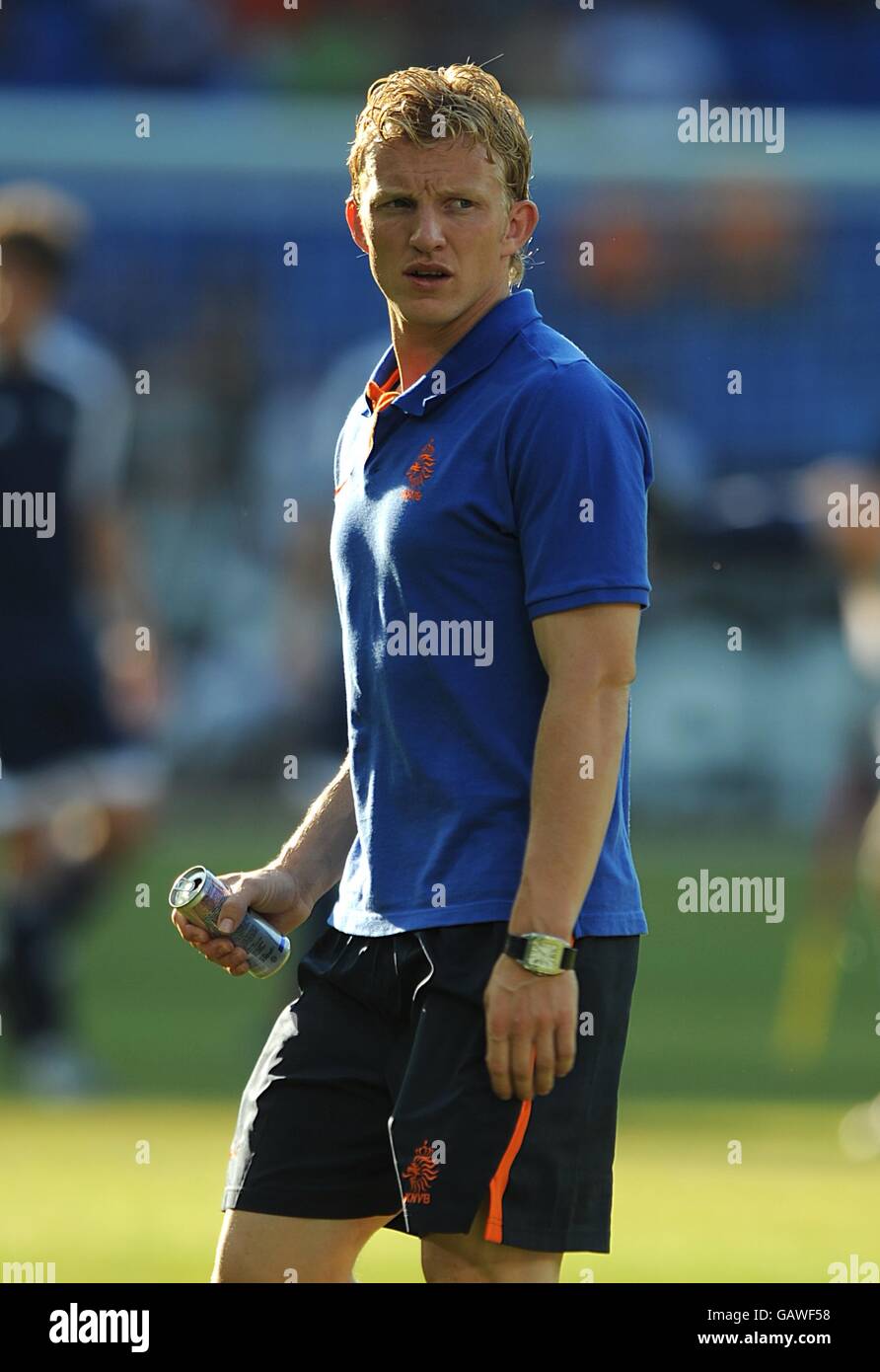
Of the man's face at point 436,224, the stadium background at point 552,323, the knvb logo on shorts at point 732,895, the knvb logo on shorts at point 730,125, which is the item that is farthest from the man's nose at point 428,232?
the knvb logo on shorts at point 730,125

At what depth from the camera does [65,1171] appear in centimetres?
599

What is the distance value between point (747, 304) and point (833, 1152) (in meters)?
11.1

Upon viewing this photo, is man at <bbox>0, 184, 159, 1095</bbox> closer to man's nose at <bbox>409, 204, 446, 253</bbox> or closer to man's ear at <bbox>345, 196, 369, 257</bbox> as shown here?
man's ear at <bbox>345, 196, 369, 257</bbox>

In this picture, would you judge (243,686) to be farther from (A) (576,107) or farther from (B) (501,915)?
(B) (501,915)

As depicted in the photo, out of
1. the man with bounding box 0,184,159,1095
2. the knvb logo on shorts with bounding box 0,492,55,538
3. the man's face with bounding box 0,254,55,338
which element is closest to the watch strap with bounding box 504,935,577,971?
the knvb logo on shorts with bounding box 0,492,55,538

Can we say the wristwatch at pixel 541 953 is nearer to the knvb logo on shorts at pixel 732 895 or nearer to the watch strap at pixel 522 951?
the watch strap at pixel 522 951

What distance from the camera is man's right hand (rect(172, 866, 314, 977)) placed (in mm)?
3283

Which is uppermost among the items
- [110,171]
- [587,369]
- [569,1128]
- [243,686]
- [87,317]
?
[110,171]

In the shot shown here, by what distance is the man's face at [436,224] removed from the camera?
10.0 feet

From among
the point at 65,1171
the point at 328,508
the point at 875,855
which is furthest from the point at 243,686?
the point at 65,1171

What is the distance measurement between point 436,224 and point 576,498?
1.49ft

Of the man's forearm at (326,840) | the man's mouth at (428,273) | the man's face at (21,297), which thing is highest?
the man's face at (21,297)

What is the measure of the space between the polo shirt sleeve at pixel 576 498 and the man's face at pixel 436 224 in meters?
0.24

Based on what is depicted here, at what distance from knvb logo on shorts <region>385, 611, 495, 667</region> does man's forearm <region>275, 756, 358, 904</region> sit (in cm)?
47
